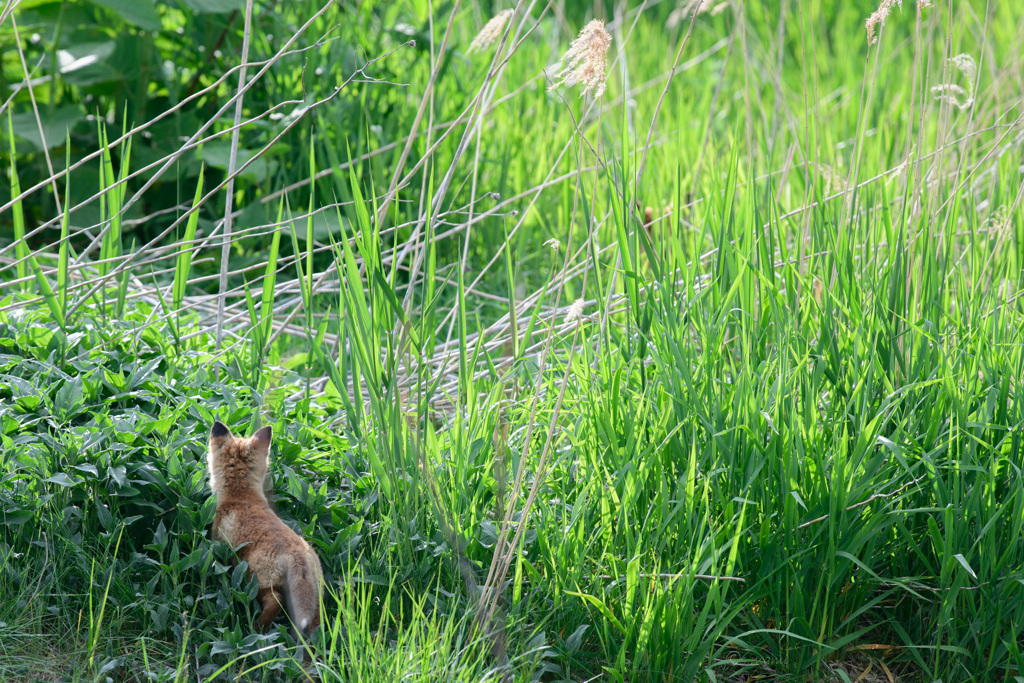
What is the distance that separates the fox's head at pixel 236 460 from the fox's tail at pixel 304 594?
0.23 meters

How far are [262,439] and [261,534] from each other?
0.21 m

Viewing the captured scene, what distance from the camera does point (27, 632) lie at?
1.84 m

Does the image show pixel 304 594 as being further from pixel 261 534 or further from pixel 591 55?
pixel 591 55

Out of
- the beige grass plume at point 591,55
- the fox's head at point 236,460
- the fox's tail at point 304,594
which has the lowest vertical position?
the fox's tail at point 304,594

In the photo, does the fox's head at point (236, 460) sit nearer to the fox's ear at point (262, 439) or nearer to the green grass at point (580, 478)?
the fox's ear at point (262, 439)

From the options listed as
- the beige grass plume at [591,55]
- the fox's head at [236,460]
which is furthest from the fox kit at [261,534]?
the beige grass plume at [591,55]

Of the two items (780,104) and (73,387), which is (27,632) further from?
(780,104)

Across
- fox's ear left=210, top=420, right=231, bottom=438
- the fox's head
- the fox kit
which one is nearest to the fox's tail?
the fox kit

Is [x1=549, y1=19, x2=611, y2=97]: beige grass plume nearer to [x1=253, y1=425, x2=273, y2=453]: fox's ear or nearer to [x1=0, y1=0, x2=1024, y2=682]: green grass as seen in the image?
[x1=0, y1=0, x2=1024, y2=682]: green grass

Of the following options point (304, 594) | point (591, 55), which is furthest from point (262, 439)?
point (591, 55)

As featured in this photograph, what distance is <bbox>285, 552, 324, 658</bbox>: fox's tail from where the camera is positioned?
1.79m

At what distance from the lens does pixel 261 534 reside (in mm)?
1867

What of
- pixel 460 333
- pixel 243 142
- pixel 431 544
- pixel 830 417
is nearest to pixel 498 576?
pixel 431 544

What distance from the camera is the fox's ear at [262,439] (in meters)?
1.94
